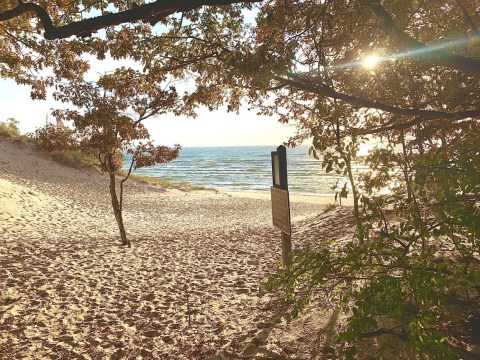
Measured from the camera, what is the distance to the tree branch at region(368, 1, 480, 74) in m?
3.91

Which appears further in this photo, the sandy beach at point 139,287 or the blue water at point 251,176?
the blue water at point 251,176

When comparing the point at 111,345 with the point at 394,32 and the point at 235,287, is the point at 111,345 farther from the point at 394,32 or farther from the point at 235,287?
the point at 394,32

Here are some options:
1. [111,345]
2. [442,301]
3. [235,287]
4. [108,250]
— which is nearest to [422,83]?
[442,301]

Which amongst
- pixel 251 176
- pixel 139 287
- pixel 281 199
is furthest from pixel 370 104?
pixel 251 176

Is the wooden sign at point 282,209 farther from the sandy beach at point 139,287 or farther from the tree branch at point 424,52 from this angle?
the tree branch at point 424,52

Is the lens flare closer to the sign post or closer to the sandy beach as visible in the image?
the sign post

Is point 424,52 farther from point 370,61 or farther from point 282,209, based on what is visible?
point 282,209

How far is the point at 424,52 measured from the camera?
4047 millimetres

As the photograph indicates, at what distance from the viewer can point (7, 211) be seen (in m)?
13.7

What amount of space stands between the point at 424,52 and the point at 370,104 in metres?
0.82

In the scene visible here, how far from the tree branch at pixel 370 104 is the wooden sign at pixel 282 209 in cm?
188

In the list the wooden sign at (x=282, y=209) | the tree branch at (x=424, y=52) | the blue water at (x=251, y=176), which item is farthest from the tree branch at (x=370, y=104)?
the blue water at (x=251, y=176)

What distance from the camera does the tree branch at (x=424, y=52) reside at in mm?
3908

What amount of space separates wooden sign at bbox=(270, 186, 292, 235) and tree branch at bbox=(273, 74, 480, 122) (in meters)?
1.88
